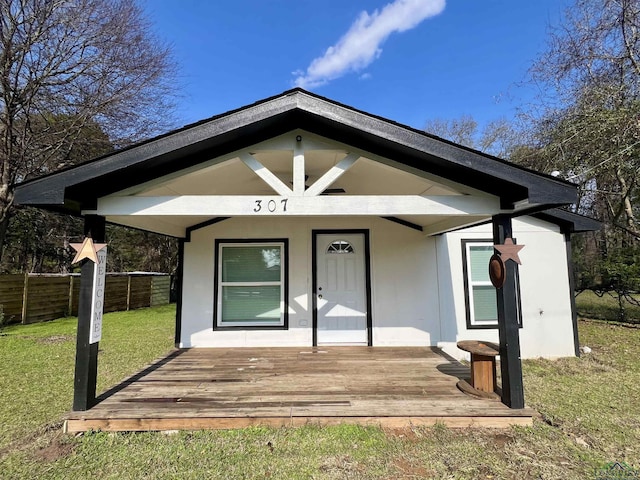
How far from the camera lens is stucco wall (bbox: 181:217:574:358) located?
5738 millimetres

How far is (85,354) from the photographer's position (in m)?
3.15

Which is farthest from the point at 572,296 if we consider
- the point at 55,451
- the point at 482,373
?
the point at 55,451

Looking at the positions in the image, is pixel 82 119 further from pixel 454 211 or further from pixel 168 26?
pixel 454 211

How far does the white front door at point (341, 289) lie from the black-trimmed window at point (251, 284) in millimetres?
641

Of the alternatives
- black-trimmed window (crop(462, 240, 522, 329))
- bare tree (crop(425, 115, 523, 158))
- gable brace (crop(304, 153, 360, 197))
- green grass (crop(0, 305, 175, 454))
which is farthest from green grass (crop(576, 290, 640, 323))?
green grass (crop(0, 305, 175, 454))

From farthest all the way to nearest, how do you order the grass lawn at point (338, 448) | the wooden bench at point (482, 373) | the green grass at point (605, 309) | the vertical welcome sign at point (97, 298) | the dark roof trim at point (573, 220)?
the green grass at point (605, 309), the dark roof trim at point (573, 220), the wooden bench at point (482, 373), the vertical welcome sign at point (97, 298), the grass lawn at point (338, 448)

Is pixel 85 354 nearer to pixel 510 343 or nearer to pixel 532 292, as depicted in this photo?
pixel 510 343

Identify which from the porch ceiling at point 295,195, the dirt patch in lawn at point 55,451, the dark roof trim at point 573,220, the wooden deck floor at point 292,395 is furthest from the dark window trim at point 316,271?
the dirt patch in lawn at point 55,451

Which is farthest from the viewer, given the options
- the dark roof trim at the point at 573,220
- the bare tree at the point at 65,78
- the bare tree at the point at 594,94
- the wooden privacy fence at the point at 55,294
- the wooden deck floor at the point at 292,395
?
the wooden privacy fence at the point at 55,294

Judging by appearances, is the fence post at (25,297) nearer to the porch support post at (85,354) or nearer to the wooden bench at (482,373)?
the porch support post at (85,354)

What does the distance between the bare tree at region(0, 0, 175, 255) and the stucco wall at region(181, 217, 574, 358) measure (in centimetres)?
621

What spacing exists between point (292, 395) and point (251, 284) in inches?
105

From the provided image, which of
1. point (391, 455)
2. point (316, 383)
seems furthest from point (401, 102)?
point (391, 455)

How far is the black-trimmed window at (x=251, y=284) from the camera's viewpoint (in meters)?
5.84
